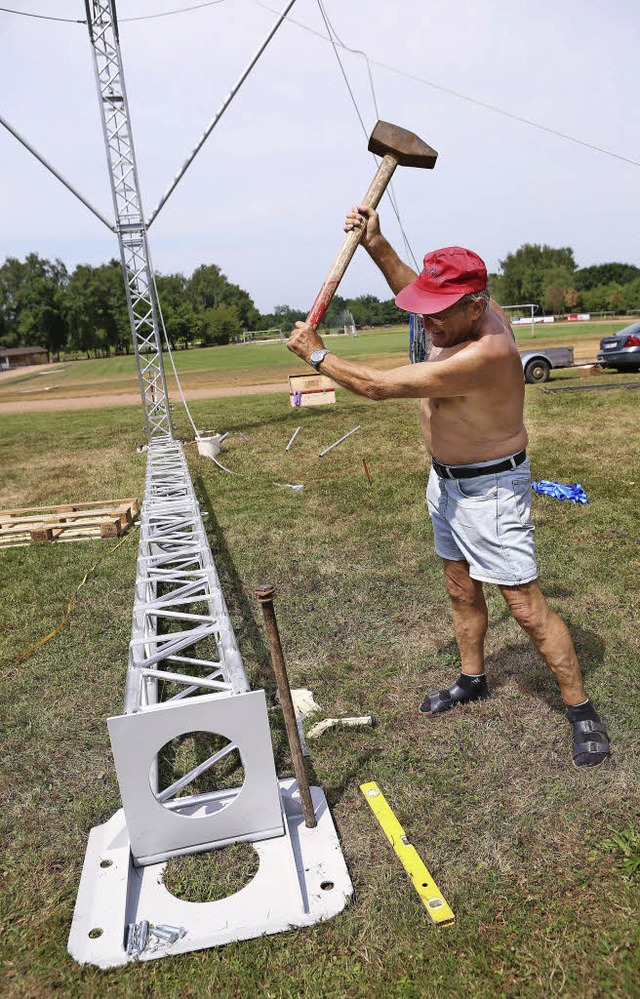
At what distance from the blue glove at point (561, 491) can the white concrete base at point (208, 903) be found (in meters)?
5.39

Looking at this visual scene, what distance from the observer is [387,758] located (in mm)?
3295

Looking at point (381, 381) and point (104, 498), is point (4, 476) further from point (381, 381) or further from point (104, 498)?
point (381, 381)

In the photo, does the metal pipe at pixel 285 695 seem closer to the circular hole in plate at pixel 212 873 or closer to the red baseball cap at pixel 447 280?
the circular hole in plate at pixel 212 873

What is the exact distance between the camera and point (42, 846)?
292 cm

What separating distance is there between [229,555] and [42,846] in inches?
145

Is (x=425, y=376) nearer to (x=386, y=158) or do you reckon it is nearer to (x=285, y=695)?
(x=285, y=695)

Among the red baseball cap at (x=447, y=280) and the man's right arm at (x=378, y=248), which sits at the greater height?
the man's right arm at (x=378, y=248)

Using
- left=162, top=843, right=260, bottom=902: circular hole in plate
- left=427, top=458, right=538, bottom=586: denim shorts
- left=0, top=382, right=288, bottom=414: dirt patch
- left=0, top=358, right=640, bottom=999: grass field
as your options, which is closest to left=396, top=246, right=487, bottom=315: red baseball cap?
left=427, top=458, right=538, bottom=586: denim shorts

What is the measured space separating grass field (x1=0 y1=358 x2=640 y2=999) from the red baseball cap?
2228 mm

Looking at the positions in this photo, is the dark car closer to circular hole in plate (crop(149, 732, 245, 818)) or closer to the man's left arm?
the man's left arm

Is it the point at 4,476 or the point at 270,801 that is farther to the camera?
the point at 4,476

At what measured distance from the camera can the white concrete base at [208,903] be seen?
2371mm

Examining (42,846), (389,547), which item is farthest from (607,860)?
(389,547)

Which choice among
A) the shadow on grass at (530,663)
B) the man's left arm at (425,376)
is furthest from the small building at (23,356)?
the man's left arm at (425,376)
